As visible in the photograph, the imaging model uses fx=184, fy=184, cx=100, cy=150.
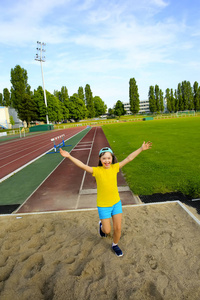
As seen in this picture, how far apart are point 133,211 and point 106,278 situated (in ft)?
7.05

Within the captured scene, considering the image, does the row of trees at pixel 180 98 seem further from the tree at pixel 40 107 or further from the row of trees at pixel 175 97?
the tree at pixel 40 107

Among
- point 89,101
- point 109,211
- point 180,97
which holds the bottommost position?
point 109,211

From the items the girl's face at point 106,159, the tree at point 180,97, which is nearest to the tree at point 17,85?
the girl's face at point 106,159

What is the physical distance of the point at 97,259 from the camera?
10.3 feet

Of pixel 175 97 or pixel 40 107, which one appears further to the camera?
pixel 175 97

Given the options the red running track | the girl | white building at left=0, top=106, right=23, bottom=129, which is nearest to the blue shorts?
the girl

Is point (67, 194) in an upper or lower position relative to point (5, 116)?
lower

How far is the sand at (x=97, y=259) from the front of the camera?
100.0 inches

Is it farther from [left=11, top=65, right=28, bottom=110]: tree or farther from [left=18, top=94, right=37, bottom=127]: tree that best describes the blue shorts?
[left=11, top=65, right=28, bottom=110]: tree

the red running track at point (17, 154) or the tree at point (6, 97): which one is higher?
the tree at point (6, 97)

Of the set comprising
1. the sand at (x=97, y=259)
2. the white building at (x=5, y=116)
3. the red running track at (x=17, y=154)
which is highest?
the white building at (x=5, y=116)

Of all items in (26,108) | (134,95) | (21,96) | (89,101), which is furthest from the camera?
(89,101)

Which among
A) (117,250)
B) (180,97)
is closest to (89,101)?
(180,97)

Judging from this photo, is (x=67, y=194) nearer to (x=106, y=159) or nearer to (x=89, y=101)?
(x=106, y=159)
